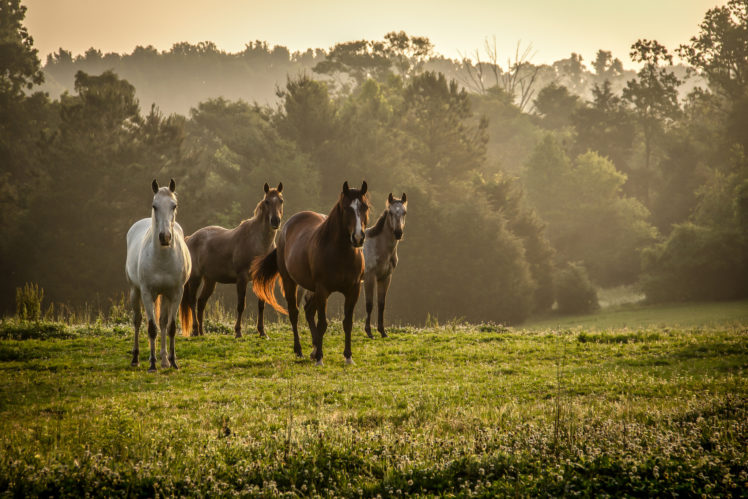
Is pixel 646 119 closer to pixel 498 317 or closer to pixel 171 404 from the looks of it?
pixel 498 317

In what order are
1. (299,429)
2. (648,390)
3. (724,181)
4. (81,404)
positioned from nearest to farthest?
(299,429), (81,404), (648,390), (724,181)

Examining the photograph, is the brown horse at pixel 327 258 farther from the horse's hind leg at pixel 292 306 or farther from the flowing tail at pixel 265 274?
the flowing tail at pixel 265 274

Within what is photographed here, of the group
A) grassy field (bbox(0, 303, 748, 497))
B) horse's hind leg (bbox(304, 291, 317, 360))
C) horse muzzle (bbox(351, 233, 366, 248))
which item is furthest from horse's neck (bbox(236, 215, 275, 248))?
horse muzzle (bbox(351, 233, 366, 248))

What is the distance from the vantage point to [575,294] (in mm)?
48562

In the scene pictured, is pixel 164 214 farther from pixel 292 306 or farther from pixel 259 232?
pixel 259 232

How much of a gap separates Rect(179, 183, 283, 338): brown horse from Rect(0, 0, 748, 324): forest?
25900 millimetres

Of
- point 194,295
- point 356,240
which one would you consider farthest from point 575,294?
point 356,240

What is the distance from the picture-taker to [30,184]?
42.4 metres

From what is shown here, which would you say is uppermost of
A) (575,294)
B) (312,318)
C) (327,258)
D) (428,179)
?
(428,179)

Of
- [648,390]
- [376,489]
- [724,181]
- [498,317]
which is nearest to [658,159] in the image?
[724,181]

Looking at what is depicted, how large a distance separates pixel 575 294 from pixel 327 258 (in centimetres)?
4117

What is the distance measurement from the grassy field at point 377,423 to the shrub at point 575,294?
3687cm

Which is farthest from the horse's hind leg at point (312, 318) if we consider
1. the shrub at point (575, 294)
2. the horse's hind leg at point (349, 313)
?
the shrub at point (575, 294)

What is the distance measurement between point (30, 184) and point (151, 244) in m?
37.4
